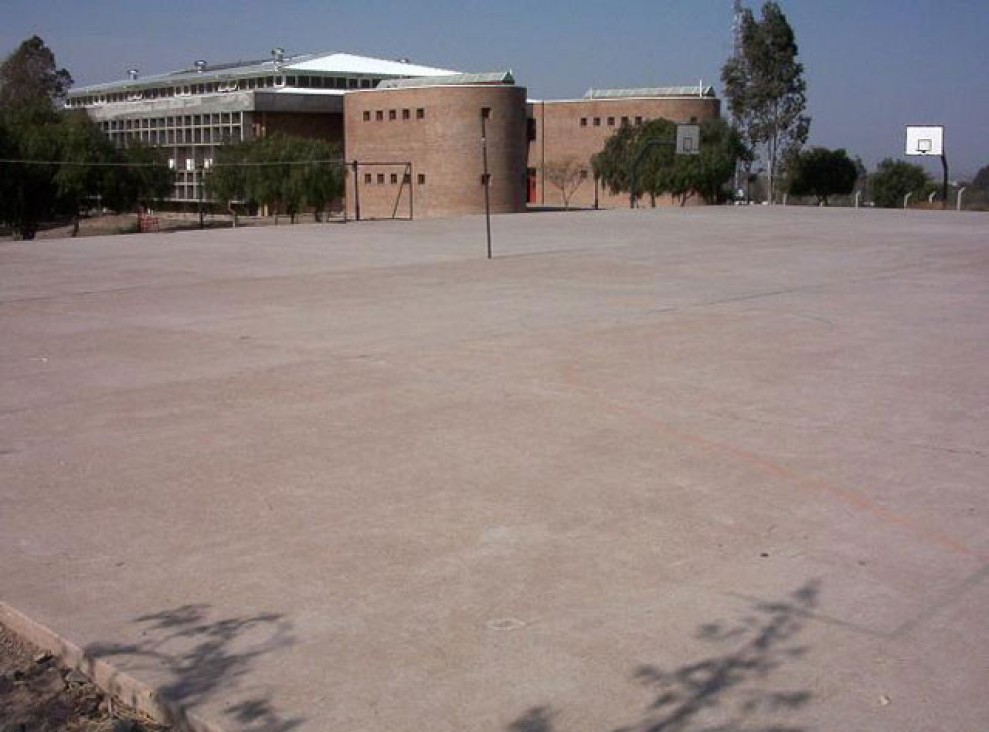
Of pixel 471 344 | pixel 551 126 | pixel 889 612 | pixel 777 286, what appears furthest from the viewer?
pixel 551 126

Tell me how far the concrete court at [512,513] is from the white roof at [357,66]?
83.1 meters

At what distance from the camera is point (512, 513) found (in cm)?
665

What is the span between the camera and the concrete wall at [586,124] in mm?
82188

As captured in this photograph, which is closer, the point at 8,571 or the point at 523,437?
the point at 8,571

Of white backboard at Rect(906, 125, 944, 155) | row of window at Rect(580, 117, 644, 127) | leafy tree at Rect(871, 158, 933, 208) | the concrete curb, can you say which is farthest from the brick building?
the concrete curb

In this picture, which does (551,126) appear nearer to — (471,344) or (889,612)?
(471,344)

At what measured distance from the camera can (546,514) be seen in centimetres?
664

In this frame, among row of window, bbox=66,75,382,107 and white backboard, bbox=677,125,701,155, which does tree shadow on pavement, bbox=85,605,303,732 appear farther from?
row of window, bbox=66,75,382,107

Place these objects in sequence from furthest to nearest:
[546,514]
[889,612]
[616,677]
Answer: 1. [546,514]
2. [889,612]
3. [616,677]

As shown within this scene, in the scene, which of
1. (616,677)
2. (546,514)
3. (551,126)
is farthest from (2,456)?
(551,126)

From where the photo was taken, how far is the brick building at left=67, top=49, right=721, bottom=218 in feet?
236

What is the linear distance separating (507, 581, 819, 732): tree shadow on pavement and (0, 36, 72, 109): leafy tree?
3274 inches

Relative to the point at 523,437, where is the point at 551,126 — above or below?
above

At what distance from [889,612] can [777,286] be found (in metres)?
13.6
